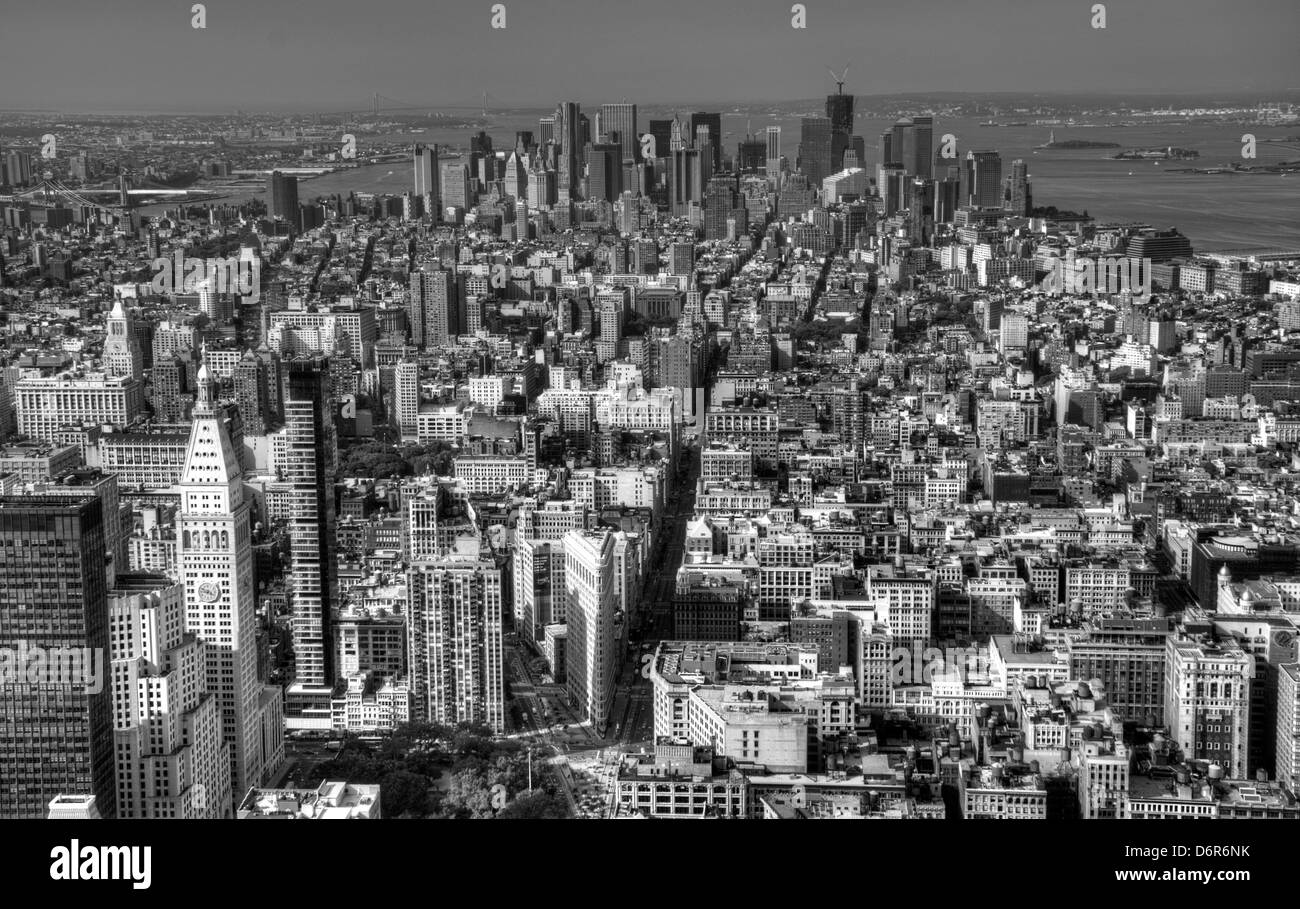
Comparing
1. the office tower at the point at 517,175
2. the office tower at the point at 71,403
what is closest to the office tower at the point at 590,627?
the office tower at the point at 517,175

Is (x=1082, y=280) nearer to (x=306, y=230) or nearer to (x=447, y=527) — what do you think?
(x=306, y=230)

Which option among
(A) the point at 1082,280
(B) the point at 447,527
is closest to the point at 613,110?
(B) the point at 447,527

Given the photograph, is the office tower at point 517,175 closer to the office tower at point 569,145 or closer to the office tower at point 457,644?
the office tower at point 569,145

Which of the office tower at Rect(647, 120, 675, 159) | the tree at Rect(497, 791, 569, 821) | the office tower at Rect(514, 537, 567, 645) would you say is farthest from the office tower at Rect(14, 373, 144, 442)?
the tree at Rect(497, 791, 569, 821)

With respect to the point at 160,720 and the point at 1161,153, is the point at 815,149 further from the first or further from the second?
the point at 160,720
